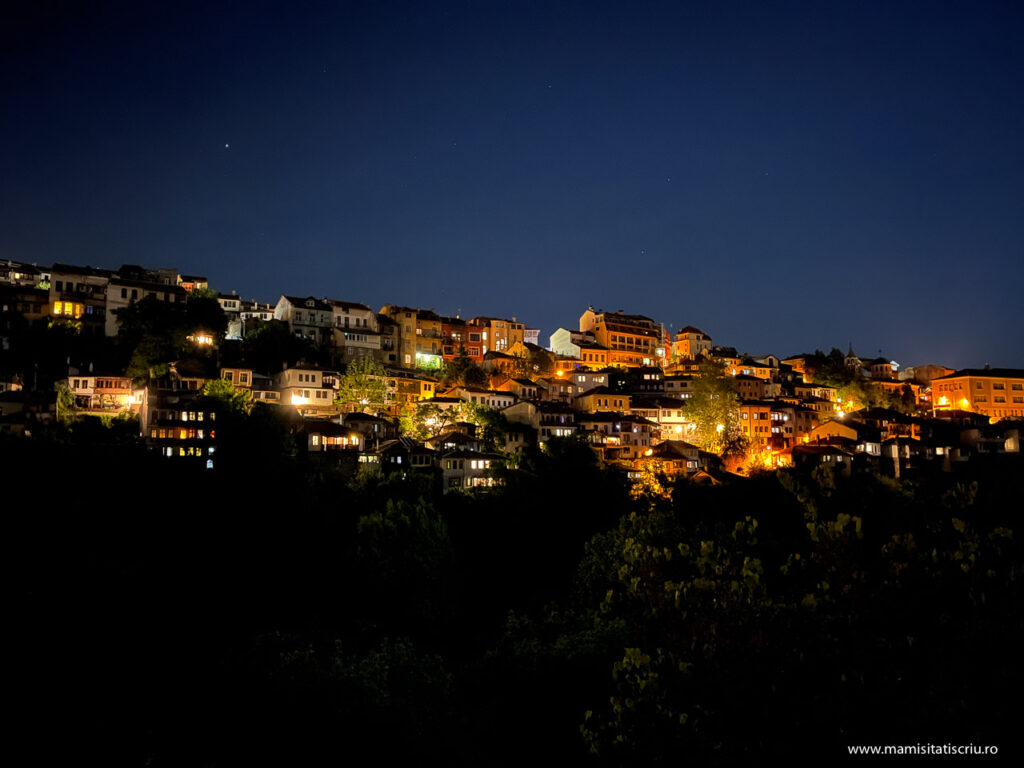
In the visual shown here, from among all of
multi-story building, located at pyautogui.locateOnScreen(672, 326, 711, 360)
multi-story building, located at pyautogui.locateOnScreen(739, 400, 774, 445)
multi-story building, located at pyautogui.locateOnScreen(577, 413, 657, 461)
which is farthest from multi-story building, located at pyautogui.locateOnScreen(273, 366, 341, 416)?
multi-story building, located at pyautogui.locateOnScreen(672, 326, 711, 360)

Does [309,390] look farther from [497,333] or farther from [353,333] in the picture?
[497,333]

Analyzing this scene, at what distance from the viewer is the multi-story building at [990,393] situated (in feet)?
203

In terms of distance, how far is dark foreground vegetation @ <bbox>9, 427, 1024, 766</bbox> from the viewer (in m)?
6.08

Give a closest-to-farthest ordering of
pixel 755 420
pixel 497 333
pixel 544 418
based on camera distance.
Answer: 1. pixel 544 418
2. pixel 755 420
3. pixel 497 333

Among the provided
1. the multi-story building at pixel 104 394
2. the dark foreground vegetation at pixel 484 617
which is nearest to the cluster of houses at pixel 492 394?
the multi-story building at pixel 104 394

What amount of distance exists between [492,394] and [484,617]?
2367 cm

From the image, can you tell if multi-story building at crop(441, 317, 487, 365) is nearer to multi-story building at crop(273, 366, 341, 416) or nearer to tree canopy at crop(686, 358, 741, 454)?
multi-story building at crop(273, 366, 341, 416)

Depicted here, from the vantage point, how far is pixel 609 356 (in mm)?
65812

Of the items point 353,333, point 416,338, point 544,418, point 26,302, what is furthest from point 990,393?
point 26,302

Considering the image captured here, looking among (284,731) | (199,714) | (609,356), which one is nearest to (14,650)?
(199,714)

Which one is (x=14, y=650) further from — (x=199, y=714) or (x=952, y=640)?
(x=952, y=640)

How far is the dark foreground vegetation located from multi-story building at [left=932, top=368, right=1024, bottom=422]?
39056 millimetres

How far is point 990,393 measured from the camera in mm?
62188

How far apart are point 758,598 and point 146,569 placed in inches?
905
